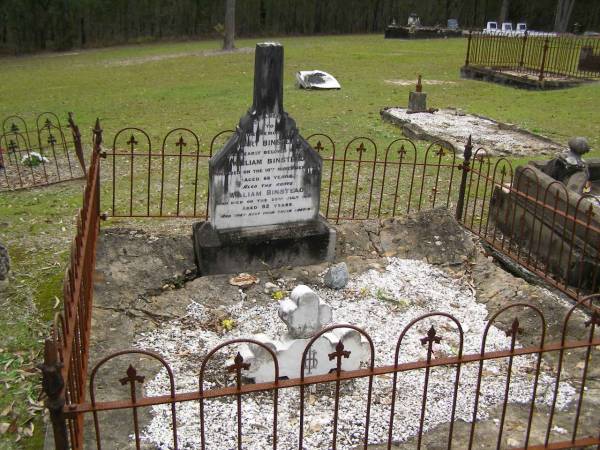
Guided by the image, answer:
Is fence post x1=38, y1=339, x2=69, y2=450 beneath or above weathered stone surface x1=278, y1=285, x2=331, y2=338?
above

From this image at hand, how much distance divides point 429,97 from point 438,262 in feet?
39.1

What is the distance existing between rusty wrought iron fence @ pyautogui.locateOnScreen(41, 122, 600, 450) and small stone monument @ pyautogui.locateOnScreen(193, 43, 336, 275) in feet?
2.46

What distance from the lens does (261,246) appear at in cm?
625

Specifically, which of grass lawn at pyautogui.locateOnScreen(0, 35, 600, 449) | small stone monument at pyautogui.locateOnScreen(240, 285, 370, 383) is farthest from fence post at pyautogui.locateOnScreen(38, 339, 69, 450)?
small stone monument at pyautogui.locateOnScreen(240, 285, 370, 383)

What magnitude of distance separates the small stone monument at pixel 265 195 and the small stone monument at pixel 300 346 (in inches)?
66.7

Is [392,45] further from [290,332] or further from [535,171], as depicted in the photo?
[290,332]

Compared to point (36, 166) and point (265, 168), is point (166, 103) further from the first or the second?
point (265, 168)

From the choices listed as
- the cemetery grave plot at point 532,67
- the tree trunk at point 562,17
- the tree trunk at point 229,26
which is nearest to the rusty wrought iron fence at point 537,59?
the cemetery grave plot at point 532,67

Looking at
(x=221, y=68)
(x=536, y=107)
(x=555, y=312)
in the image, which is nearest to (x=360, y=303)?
(x=555, y=312)

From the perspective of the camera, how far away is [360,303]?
5590 millimetres

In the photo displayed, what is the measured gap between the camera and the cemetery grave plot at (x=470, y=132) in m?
11.6

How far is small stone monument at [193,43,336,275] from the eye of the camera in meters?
5.92

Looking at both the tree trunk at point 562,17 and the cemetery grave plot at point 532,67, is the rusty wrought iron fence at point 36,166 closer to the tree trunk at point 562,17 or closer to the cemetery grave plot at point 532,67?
the cemetery grave plot at point 532,67

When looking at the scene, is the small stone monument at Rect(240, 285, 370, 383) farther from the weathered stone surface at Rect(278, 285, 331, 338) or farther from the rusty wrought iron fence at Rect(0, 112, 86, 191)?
the rusty wrought iron fence at Rect(0, 112, 86, 191)
